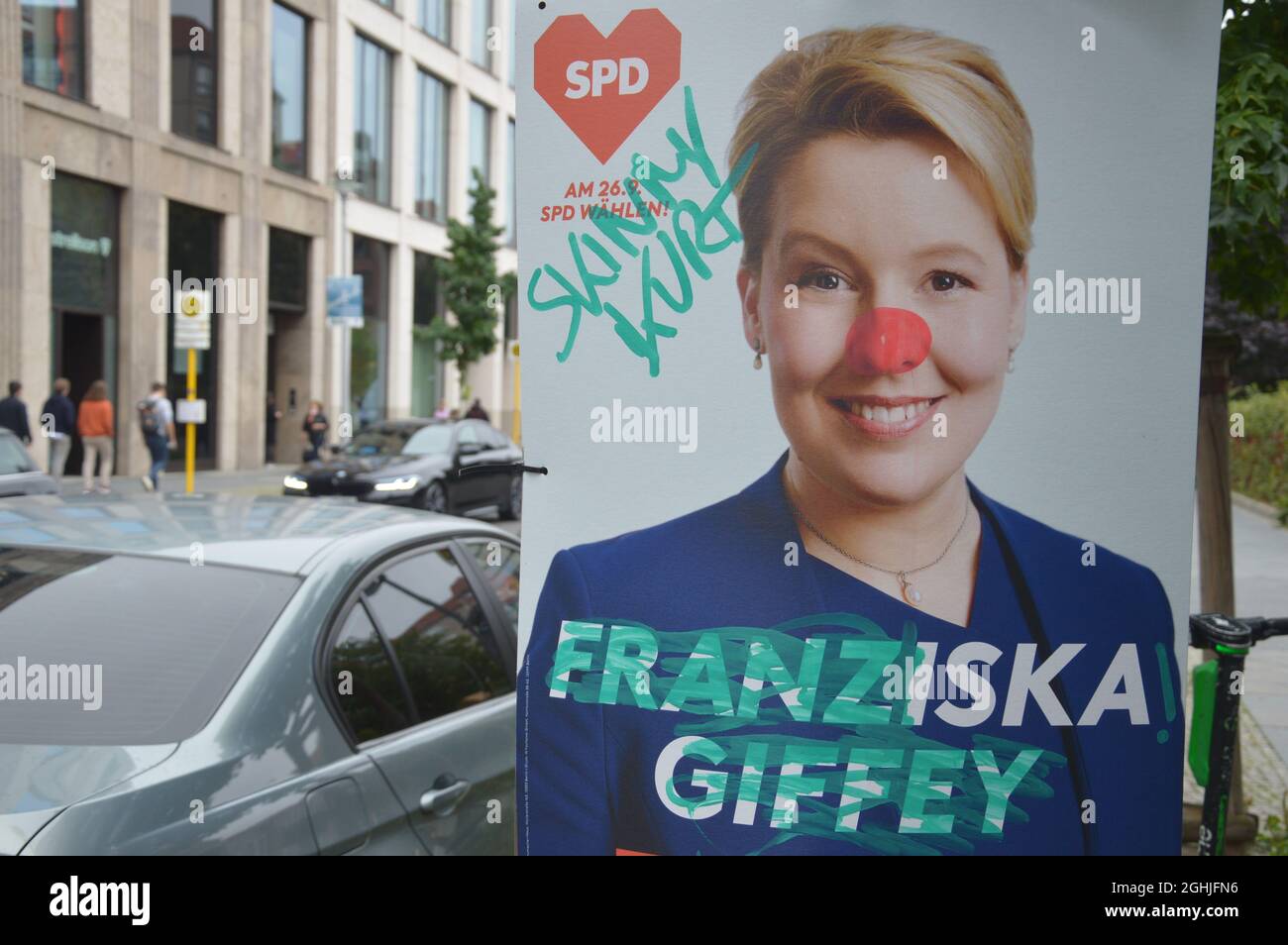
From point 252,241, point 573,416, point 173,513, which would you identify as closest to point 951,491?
point 573,416

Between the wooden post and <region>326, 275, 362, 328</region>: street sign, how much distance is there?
24.0 metres

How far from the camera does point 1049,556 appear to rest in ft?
8.20

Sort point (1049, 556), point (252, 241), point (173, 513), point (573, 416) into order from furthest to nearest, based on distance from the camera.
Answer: point (252, 241) → point (173, 513) → point (573, 416) → point (1049, 556)

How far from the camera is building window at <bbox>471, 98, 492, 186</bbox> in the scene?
3984cm

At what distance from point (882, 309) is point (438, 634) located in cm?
212

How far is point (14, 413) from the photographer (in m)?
18.8

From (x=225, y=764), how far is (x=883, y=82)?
2.13 meters

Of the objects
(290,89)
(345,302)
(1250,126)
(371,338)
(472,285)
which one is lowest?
(1250,126)

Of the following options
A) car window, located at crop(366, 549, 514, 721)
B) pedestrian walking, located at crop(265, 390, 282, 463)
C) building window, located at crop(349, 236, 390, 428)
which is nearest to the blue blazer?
car window, located at crop(366, 549, 514, 721)

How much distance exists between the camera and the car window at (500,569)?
4504 millimetres

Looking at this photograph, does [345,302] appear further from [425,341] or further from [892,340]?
[892,340]

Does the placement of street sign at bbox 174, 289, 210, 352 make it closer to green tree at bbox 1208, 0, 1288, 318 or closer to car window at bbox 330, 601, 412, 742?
car window at bbox 330, 601, 412, 742

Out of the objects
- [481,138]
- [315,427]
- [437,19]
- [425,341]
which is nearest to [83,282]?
[315,427]
